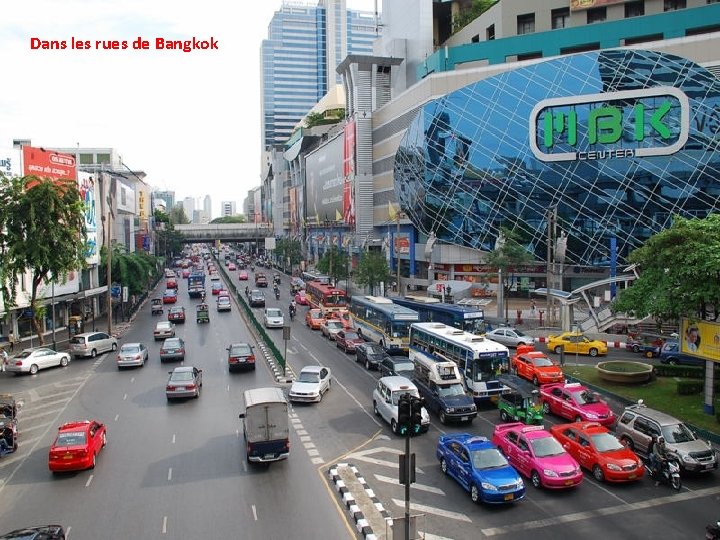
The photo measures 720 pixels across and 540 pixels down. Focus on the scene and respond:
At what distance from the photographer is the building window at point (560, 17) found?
83125 millimetres

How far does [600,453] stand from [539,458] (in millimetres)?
2121

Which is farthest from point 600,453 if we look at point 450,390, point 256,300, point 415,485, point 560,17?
point 560,17

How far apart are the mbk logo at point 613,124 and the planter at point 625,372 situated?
37222mm

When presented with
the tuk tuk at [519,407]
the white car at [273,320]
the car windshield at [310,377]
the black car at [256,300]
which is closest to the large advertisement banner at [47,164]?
the white car at [273,320]

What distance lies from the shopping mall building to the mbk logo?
0.35 ft

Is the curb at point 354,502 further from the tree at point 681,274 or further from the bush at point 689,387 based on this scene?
the bush at point 689,387

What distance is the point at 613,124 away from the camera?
63750 millimetres

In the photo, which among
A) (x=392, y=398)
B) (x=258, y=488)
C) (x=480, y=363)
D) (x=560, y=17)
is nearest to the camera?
(x=258, y=488)

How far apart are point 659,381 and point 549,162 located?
39957 millimetres

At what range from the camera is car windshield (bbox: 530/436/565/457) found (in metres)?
19.2

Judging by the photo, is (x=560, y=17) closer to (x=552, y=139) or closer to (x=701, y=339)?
(x=552, y=139)

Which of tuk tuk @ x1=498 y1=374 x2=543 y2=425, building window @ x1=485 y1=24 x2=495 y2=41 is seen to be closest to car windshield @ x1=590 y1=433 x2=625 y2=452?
tuk tuk @ x1=498 y1=374 x2=543 y2=425

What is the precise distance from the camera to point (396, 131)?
88.9 metres

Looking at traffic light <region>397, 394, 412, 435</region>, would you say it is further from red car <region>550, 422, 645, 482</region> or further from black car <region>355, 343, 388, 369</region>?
black car <region>355, 343, 388, 369</region>
